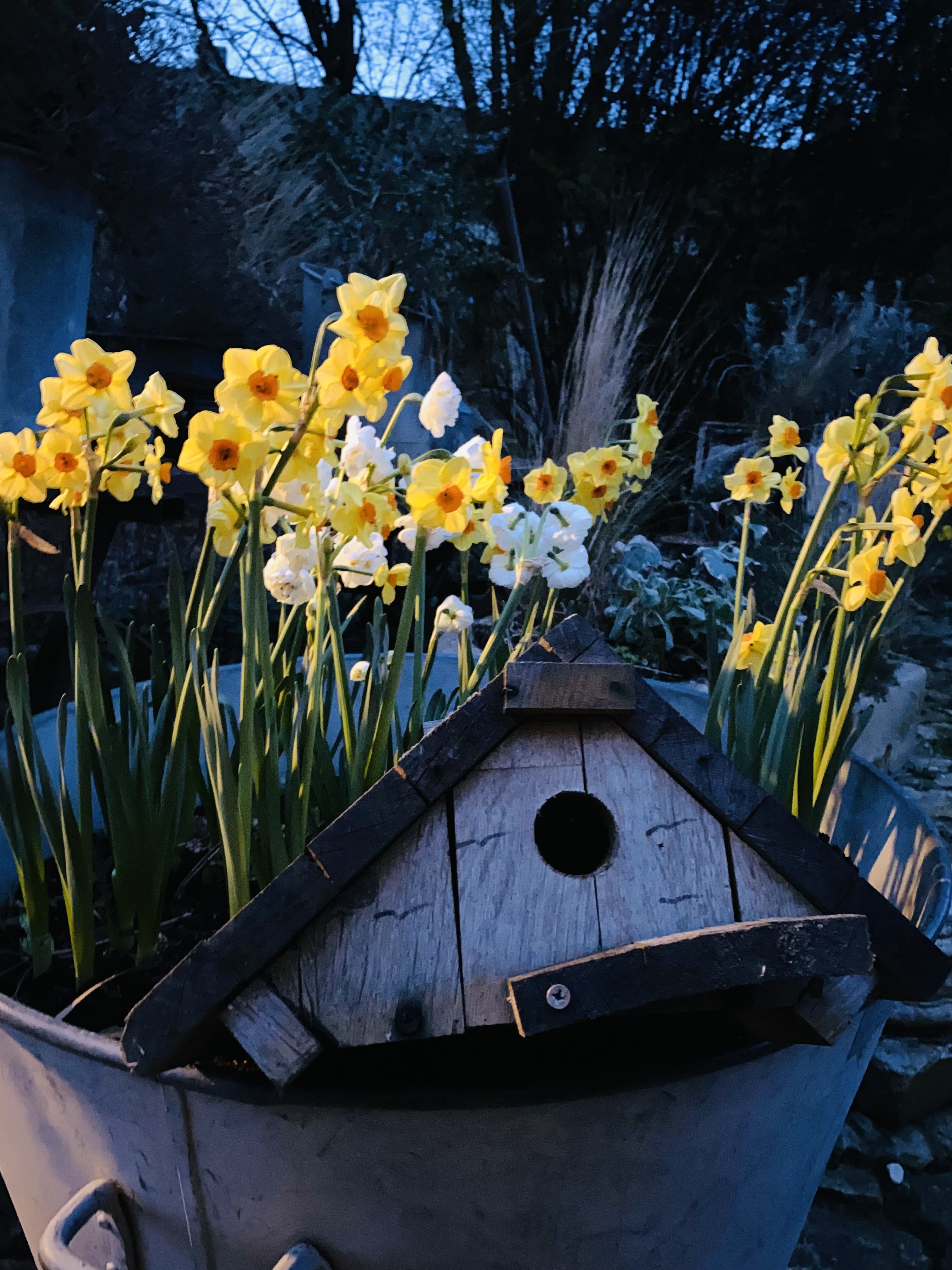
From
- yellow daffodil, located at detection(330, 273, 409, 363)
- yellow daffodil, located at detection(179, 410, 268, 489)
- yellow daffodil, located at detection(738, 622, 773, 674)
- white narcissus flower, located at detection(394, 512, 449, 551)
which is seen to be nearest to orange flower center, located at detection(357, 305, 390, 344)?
yellow daffodil, located at detection(330, 273, 409, 363)

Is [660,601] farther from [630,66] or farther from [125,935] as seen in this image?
[630,66]

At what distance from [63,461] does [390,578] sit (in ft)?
1.22

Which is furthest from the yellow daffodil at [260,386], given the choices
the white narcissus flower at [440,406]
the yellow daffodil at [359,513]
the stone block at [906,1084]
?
the stone block at [906,1084]

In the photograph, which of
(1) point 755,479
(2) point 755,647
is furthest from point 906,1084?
(1) point 755,479

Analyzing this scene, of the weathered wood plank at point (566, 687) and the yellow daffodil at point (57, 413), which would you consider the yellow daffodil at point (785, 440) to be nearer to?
the weathered wood plank at point (566, 687)

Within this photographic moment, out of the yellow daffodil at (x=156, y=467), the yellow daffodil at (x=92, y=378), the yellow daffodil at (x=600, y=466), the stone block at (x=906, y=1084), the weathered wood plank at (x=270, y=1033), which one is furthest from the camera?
the stone block at (x=906, y=1084)

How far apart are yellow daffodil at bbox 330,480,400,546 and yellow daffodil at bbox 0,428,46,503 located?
9.7 inches

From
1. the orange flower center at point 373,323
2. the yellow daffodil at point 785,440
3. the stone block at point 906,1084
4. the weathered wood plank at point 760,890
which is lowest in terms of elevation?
the stone block at point 906,1084

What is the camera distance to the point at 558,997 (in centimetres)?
53

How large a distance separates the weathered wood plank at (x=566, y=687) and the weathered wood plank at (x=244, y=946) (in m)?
0.10

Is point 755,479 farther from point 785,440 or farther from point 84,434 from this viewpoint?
point 84,434

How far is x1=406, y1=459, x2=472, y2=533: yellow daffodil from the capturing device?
2.32ft

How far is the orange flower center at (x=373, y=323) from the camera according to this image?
621 mm

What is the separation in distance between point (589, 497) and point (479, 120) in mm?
5085
